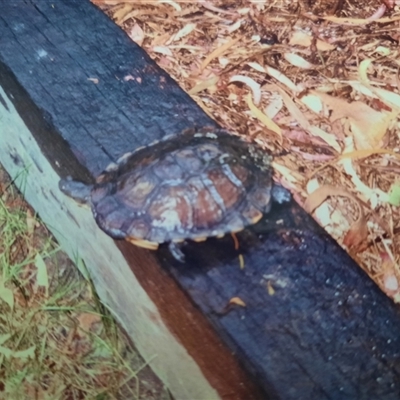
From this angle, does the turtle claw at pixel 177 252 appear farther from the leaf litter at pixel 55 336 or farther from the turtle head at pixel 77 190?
the leaf litter at pixel 55 336

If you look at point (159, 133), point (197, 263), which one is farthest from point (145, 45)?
point (197, 263)

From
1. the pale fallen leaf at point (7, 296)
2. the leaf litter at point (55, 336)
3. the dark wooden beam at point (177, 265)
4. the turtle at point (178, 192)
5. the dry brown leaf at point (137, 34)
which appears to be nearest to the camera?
the dark wooden beam at point (177, 265)

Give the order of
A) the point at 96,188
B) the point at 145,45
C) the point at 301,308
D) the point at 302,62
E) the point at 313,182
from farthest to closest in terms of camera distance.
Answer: the point at 145,45
the point at 302,62
the point at 313,182
the point at 96,188
the point at 301,308

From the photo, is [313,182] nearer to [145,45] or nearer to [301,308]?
[301,308]

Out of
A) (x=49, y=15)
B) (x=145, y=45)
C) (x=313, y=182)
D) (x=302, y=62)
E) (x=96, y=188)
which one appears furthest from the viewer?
(x=145, y=45)

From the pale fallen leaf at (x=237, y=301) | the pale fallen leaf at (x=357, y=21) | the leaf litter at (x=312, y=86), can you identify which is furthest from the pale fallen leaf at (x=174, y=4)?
the pale fallen leaf at (x=237, y=301)

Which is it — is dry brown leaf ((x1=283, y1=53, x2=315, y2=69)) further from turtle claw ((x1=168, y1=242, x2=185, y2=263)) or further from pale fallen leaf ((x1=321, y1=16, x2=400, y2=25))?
turtle claw ((x1=168, y1=242, x2=185, y2=263))
